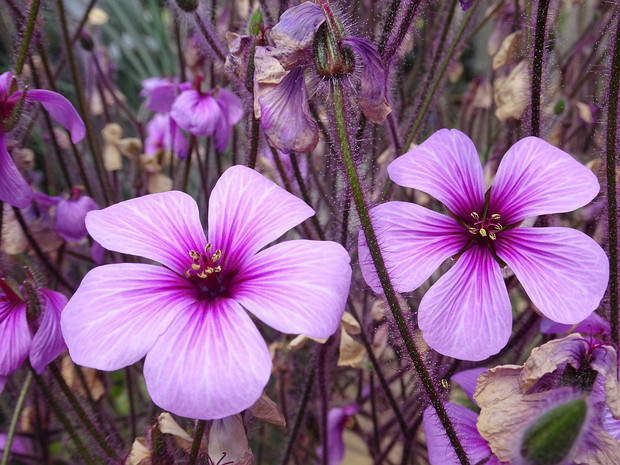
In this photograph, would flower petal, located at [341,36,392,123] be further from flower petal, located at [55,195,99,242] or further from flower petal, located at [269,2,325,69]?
flower petal, located at [55,195,99,242]

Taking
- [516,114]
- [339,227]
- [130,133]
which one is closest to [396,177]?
[339,227]

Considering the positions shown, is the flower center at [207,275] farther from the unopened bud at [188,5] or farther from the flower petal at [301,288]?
the unopened bud at [188,5]

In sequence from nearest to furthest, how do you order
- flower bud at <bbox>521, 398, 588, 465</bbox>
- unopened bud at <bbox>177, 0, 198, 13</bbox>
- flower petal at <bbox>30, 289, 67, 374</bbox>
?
flower bud at <bbox>521, 398, 588, 465</bbox>, flower petal at <bbox>30, 289, 67, 374</bbox>, unopened bud at <bbox>177, 0, 198, 13</bbox>

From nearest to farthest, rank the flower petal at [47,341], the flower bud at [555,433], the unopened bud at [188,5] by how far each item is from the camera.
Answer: the flower bud at [555,433], the flower petal at [47,341], the unopened bud at [188,5]

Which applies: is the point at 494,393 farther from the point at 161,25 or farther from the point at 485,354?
the point at 161,25

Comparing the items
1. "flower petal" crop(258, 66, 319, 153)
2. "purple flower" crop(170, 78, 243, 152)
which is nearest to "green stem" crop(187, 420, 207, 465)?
"flower petal" crop(258, 66, 319, 153)

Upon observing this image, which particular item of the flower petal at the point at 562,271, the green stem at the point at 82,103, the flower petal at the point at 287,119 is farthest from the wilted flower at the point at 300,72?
the green stem at the point at 82,103

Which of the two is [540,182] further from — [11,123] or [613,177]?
[11,123]
